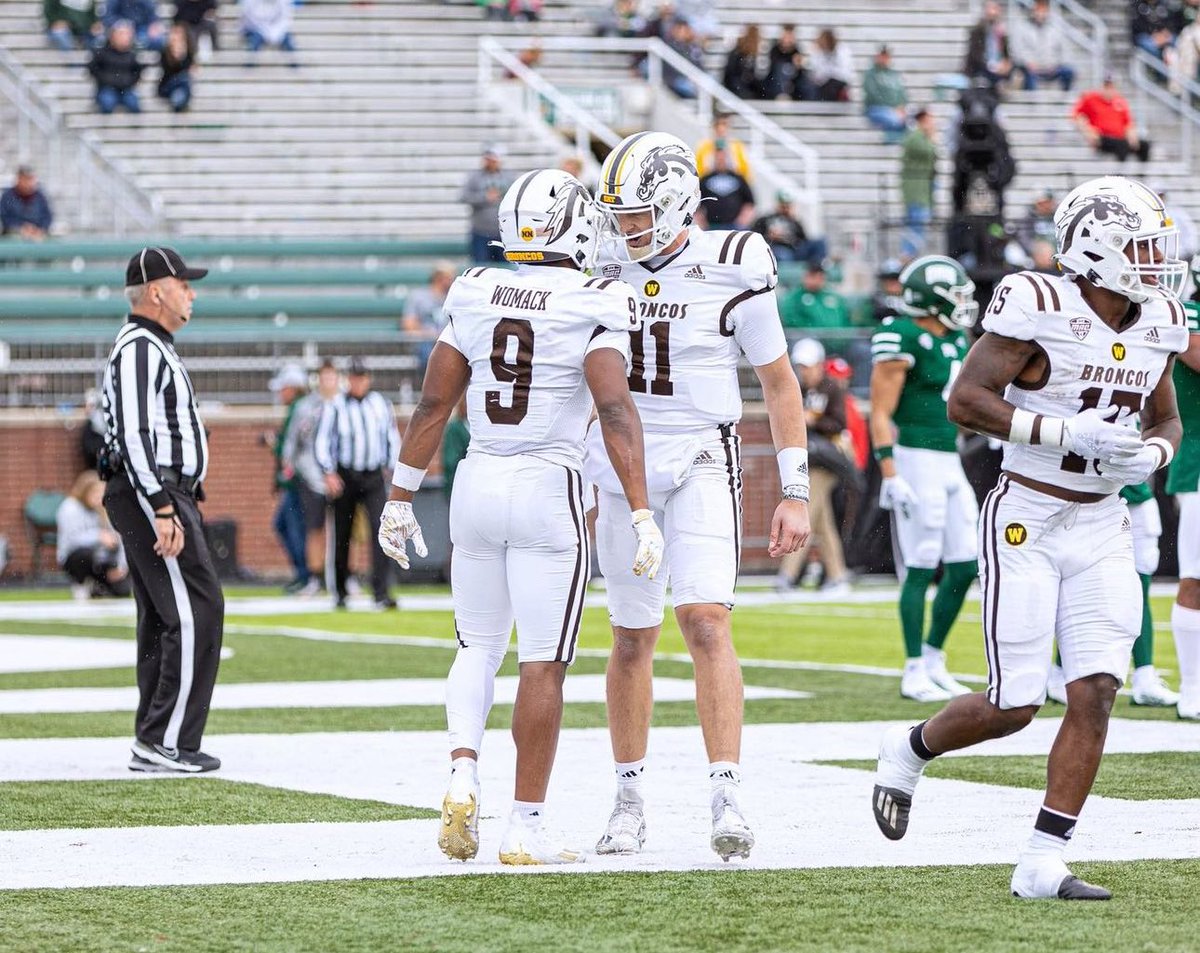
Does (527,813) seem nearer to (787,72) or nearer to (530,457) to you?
(530,457)

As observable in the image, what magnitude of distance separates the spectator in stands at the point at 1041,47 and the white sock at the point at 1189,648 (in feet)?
67.4

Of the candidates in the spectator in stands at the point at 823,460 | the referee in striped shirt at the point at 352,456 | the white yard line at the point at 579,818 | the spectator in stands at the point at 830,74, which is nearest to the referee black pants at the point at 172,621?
the white yard line at the point at 579,818

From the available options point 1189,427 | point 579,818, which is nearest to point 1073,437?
point 579,818

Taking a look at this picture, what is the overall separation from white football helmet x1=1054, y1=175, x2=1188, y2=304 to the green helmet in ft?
16.3

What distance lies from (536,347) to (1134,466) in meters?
1.62

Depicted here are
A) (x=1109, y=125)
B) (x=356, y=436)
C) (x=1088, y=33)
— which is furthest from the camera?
(x=1088, y=33)

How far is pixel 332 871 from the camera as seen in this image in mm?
5875

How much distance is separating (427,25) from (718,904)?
79.8 ft

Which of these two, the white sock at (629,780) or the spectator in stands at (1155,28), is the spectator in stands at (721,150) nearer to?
the spectator in stands at (1155,28)

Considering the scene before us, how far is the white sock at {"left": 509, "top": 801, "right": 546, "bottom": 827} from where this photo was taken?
6.03 m

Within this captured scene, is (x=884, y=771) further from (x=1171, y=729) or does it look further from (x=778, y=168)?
(x=778, y=168)

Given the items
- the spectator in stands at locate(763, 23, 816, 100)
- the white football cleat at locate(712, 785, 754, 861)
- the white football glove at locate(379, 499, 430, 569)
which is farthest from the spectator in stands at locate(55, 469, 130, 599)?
the white football cleat at locate(712, 785, 754, 861)

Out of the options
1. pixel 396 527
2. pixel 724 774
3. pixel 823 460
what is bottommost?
pixel 823 460

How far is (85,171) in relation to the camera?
25.1 m
